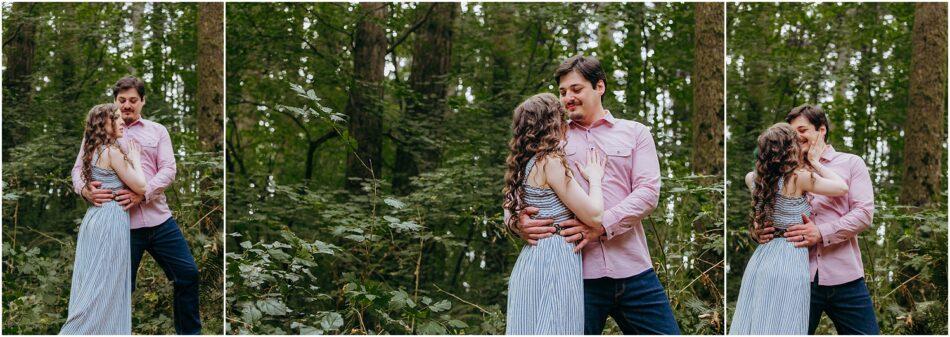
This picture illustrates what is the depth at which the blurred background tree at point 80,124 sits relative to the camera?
429cm

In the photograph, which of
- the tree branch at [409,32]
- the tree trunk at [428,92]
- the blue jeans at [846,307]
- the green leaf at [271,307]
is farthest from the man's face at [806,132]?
the tree branch at [409,32]

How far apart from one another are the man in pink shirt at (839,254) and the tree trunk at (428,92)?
315cm

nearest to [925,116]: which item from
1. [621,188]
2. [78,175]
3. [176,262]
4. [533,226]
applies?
[621,188]

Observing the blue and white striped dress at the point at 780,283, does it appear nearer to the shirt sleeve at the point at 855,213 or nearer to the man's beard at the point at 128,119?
the shirt sleeve at the point at 855,213

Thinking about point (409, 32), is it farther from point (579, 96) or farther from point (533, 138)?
point (533, 138)

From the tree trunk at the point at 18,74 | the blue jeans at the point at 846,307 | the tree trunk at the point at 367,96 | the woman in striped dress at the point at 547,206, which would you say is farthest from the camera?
the tree trunk at the point at 367,96

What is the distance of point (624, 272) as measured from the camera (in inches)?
116

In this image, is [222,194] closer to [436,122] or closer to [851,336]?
[436,122]

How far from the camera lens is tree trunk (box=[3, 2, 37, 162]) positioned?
459 centimetres

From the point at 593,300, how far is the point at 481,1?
4.00m

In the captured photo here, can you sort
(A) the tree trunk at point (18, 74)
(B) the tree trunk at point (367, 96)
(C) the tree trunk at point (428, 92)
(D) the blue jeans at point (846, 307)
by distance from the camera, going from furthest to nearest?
(B) the tree trunk at point (367, 96), (C) the tree trunk at point (428, 92), (A) the tree trunk at point (18, 74), (D) the blue jeans at point (846, 307)

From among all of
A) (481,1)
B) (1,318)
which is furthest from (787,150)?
(1,318)

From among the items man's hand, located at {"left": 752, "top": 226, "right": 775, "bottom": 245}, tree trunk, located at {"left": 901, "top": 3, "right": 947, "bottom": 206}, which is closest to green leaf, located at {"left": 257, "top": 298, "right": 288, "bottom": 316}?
man's hand, located at {"left": 752, "top": 226, "right": 775, "bottom": 245}

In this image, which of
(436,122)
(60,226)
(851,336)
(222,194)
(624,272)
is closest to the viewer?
(624,272)
